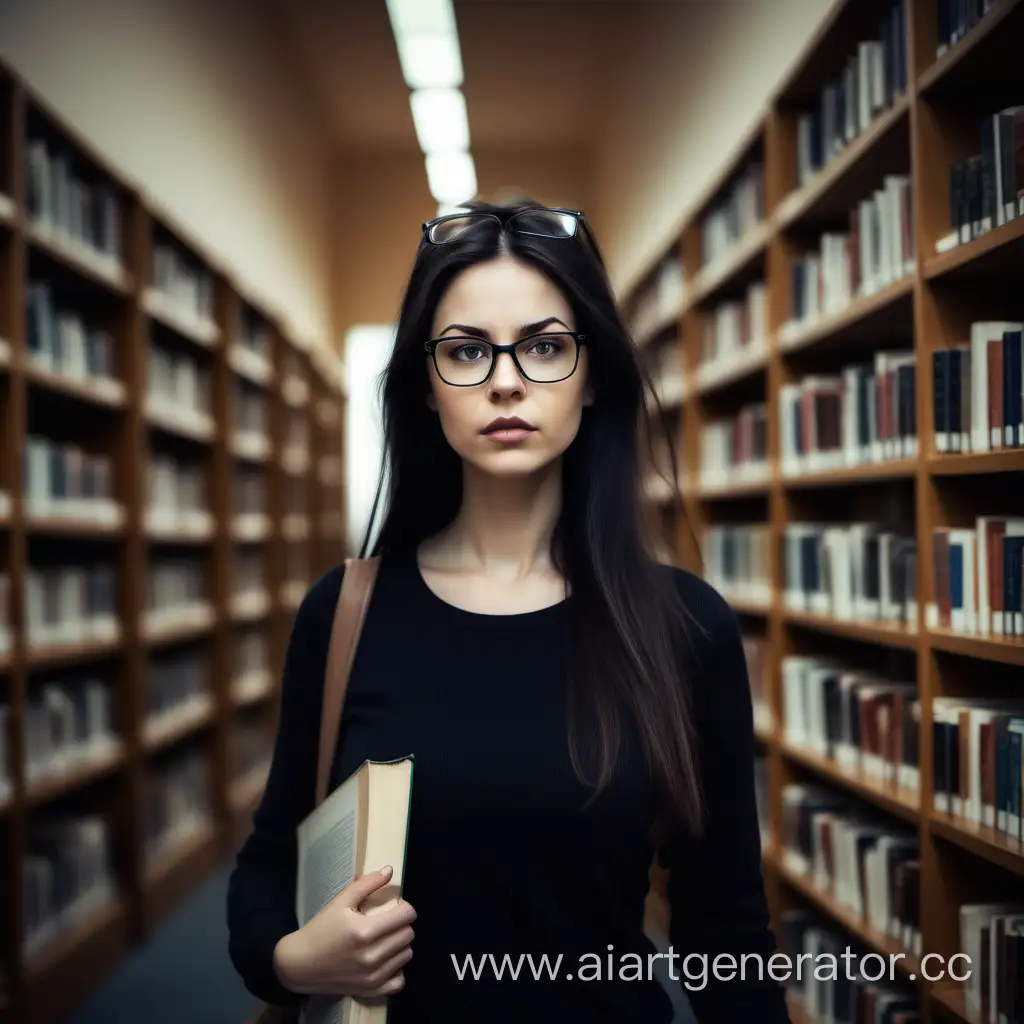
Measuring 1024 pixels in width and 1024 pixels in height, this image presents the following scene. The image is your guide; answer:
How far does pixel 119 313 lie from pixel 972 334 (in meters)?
3.08

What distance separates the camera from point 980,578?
7.07 ft

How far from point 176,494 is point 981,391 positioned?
3.64 m

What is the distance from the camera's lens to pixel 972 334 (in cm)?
215

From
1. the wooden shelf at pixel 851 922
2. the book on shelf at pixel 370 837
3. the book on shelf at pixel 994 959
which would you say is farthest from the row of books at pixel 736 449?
the book on shelf at pixel 370 837

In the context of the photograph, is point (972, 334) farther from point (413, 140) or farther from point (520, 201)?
point (413, 140)

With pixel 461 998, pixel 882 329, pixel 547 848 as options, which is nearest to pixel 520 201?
pixel 547 848

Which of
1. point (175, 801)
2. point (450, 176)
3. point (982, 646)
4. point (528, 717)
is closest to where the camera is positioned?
point (528, 717)

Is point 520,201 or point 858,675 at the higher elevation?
point 520,201

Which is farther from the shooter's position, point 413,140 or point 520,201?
point 413,140

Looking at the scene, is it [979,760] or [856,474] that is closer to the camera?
[979,760]

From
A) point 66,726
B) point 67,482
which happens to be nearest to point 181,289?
point 67,482

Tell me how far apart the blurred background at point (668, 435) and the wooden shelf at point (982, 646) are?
1 cm

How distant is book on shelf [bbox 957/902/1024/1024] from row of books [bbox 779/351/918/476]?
3.16 feet

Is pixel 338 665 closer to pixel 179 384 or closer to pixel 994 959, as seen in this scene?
pixel 994 959
